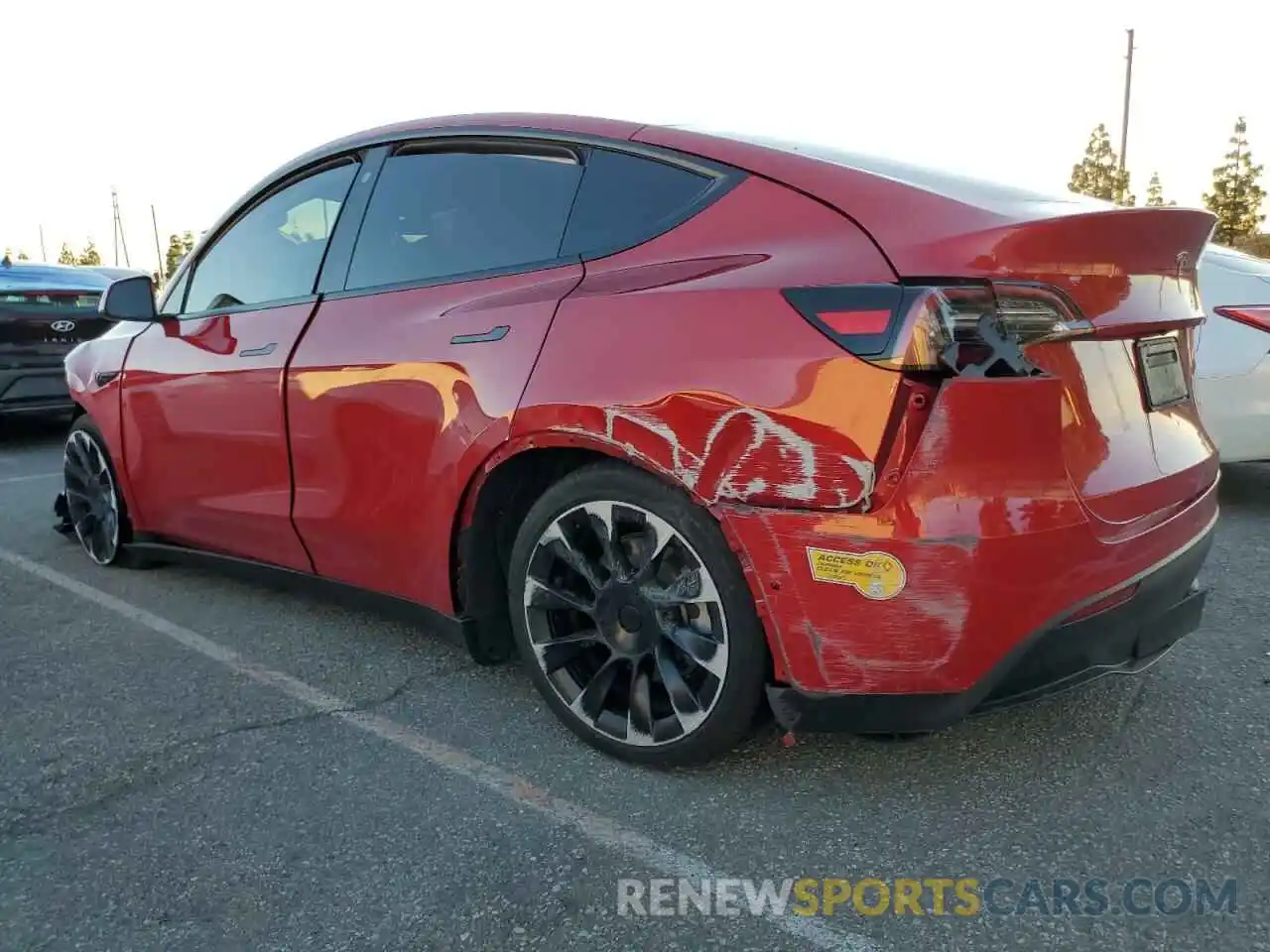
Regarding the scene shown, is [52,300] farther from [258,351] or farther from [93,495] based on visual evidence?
[258,351]

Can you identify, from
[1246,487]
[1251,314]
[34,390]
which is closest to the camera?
[1251,314]

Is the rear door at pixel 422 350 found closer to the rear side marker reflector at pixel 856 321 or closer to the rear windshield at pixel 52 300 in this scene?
the rear side marker reflector at pixel 856 321

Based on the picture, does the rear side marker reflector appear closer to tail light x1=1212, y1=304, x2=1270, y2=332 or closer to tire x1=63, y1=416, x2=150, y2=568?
tire x1=63, y1=416, x2=150, y2=568

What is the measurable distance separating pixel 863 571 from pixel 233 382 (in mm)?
2364

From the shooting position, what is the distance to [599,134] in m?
2.68

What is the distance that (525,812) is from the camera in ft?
7.82

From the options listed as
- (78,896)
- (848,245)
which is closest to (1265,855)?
(848,245)

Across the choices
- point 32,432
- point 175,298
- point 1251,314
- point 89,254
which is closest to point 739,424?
point 175,298

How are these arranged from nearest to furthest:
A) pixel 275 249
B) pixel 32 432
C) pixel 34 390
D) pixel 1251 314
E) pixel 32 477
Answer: pixel 275 249
pixel 1251 314
pixel 32 477
pixel 34 390
pixel 32 432

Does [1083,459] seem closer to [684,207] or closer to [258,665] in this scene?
[684,207]

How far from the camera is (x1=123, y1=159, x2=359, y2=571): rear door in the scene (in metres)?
3.39

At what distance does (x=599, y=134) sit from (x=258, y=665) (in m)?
1.98

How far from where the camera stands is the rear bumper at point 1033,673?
7.06 ft

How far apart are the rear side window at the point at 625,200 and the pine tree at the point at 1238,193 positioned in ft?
133
